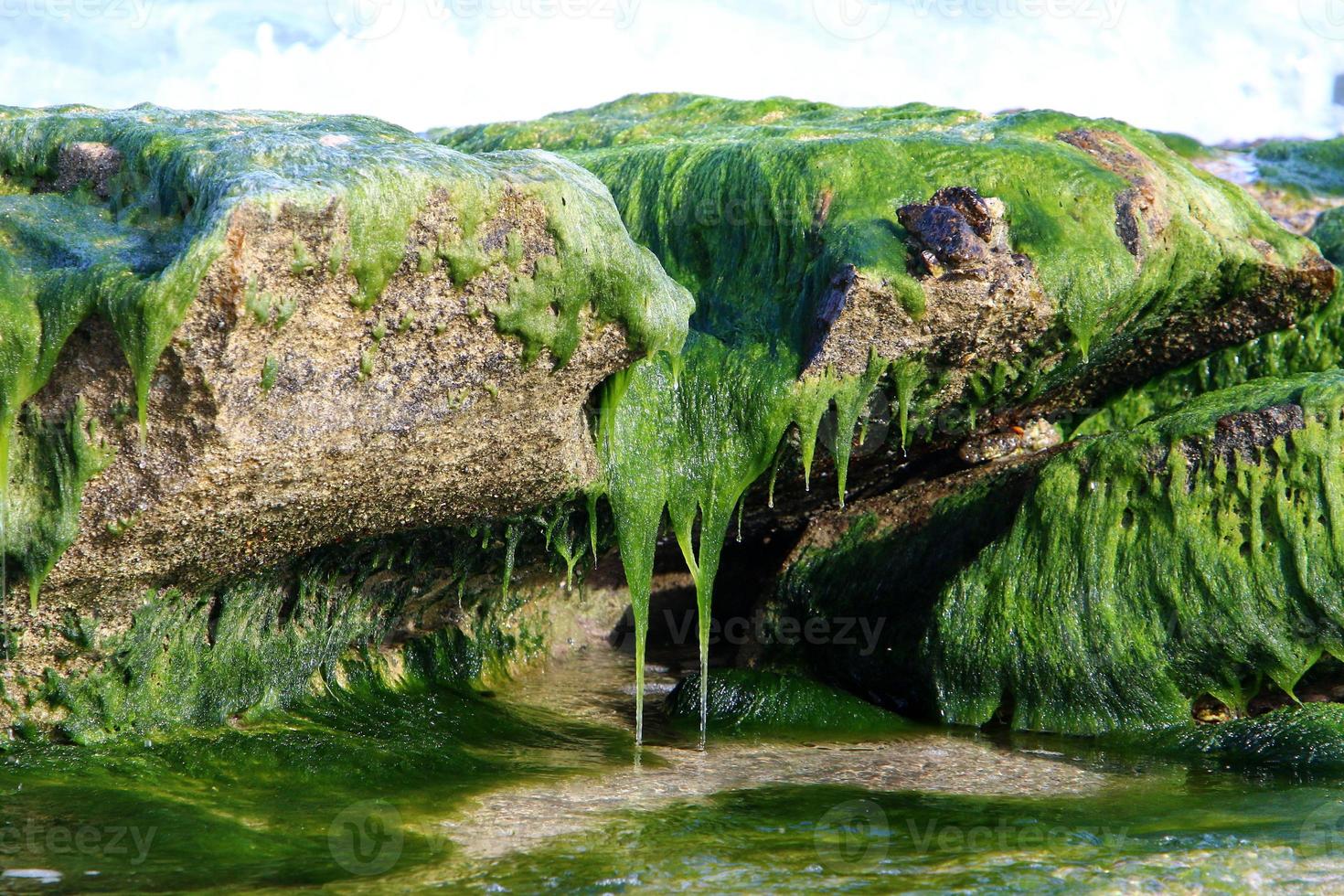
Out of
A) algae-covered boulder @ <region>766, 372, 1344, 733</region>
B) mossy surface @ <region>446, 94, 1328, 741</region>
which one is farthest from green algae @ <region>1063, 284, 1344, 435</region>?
algae-covered boulder @ <region>766, 372, 1344, 733</region>

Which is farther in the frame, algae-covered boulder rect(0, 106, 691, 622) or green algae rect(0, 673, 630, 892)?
algae-covered boulder rect(0, 106, 691, 622)

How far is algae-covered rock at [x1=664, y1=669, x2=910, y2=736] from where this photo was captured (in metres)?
5.81

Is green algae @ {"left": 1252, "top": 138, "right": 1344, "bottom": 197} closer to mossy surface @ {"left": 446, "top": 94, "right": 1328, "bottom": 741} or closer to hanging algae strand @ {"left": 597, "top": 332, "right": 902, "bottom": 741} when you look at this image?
mossy surface @ {"left": 446, "top": 94, "right": 1328, "bottom": 741}

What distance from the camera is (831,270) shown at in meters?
5.73

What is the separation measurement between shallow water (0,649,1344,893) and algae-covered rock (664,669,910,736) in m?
0.29

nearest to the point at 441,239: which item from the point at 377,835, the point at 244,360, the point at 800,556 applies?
the point at 244,360

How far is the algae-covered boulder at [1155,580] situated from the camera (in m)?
5.61

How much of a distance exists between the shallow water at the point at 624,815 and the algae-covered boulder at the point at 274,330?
88cm

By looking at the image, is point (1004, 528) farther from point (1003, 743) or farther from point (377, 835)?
point (377, 835)

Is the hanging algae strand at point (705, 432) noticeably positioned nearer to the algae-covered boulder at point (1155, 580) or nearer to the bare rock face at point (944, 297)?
the bare rock face at point (944, 297)

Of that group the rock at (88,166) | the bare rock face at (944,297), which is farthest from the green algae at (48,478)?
the bare rock face at (944,297)

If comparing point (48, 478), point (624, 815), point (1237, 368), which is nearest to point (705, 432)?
point (624, 815)

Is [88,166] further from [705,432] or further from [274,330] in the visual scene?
[705,432]

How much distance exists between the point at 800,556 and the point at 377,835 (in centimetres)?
370
